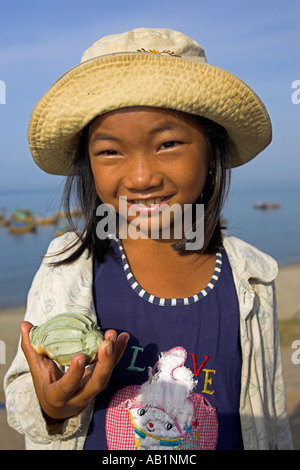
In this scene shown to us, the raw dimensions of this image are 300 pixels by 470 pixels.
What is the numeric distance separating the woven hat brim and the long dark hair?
0.28ft

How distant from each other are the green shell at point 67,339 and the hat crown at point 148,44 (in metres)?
0.99

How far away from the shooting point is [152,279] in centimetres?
200

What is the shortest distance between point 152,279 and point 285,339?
5.31m

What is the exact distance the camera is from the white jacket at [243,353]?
1.72 metres

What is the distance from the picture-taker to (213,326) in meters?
1.89

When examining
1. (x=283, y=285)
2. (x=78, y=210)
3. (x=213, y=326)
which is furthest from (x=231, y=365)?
(x=283, y=285)

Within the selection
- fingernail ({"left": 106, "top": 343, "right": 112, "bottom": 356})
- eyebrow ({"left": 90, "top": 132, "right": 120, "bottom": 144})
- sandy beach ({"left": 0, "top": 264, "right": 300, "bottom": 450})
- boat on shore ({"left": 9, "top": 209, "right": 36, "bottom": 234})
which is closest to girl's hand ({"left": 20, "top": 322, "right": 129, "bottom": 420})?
fingernail ({"left": 106, "top": 343, "right": 112, "bottom": 356})

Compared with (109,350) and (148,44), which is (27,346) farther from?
(148,44)

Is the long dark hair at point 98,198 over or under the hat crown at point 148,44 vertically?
under

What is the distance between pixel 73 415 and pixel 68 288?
469 millimetres

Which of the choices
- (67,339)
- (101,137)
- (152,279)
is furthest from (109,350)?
(101,137)

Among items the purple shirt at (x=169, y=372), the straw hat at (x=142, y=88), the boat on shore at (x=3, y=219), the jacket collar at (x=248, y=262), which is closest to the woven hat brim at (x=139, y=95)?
the straw hat at (x=142, y=88)

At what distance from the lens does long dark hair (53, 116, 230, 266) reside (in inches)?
80.0

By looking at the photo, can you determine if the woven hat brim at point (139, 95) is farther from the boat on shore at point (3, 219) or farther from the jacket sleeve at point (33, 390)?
the boat on shore at point (3, 219)
